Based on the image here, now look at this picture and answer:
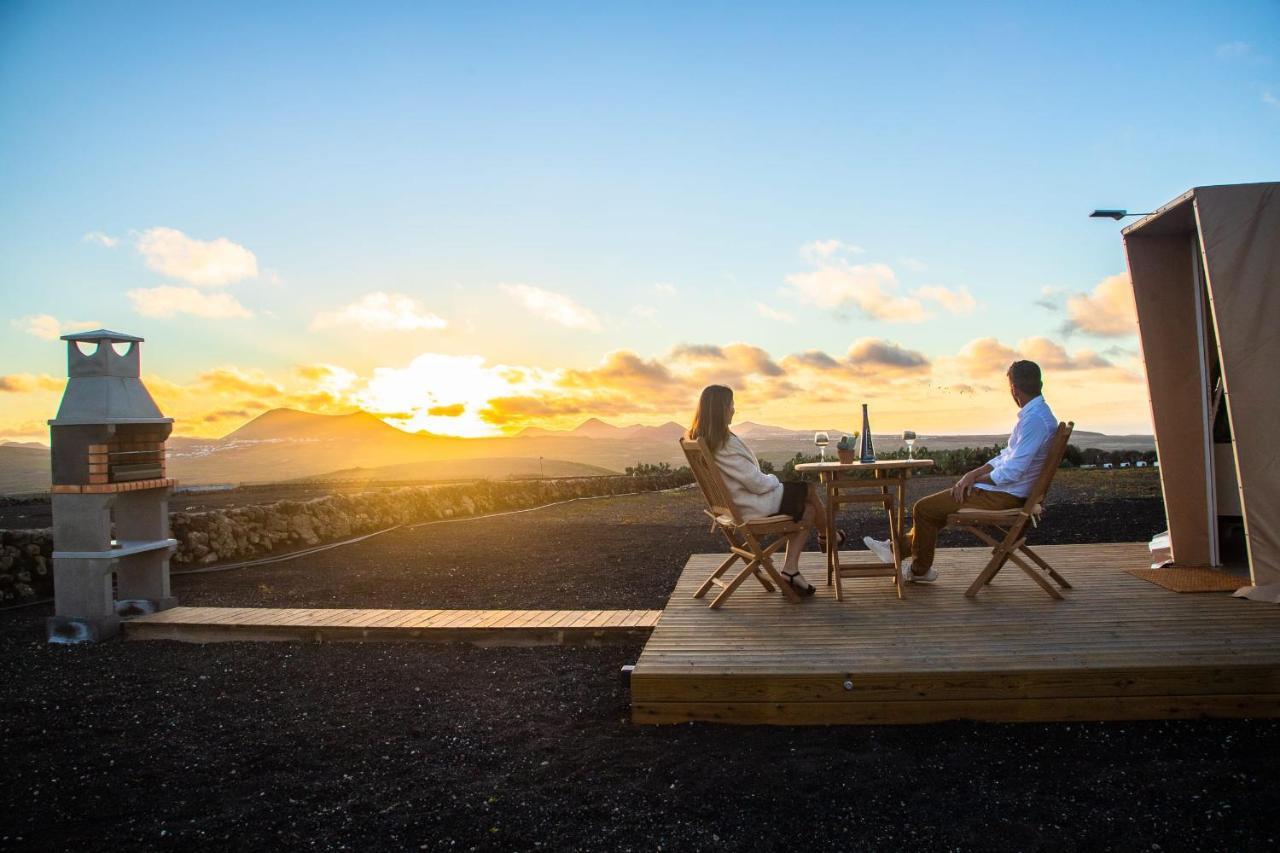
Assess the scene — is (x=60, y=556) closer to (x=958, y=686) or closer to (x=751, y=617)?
(x=751, y=617)

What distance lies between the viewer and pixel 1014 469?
4.64m

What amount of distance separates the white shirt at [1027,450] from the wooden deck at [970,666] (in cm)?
71

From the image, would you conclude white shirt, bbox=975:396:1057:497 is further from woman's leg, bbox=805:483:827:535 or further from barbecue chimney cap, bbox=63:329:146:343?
barbecue chimney cap, bbox=63:329:146:343

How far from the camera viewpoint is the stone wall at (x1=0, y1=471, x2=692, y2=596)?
272 inches

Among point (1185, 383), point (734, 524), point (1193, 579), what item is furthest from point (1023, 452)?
point (1185, 383)

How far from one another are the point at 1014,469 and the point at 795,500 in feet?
4.18

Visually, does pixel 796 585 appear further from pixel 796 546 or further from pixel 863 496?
pixel 863 496

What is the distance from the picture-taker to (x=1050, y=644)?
3752 millimetres

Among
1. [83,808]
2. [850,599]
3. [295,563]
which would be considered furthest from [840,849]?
[295,563]

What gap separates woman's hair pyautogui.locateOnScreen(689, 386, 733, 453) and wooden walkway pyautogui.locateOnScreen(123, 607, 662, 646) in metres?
1.19

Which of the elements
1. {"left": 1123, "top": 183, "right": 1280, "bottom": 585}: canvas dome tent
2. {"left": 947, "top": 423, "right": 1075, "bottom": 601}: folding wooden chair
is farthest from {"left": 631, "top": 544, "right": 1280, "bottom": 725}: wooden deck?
{"left": 1123, "top": 183, "right": 1280, "bottom": 585}: canvas dome tent

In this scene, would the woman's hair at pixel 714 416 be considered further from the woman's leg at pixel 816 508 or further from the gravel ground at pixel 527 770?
the gravel ground at pixel 527 770

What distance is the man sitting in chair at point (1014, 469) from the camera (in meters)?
4.60

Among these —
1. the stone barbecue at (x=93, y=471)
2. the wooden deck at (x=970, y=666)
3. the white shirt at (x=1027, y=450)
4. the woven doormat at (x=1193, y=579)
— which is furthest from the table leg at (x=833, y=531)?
the stone barbecue at (x=93, y=471)
